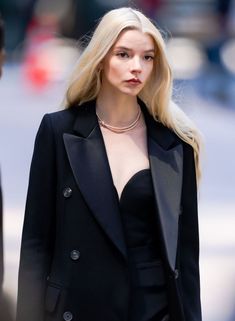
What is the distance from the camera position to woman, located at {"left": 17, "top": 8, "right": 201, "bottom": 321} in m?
3.56

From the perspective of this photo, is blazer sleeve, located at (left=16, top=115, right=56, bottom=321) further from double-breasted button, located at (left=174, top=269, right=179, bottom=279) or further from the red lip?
double-breasted button, located at (left=174, top=269, right=179, bottom=279)

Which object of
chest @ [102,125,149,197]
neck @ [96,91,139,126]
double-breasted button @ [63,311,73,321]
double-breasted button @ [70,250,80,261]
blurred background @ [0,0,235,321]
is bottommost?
double-breasted button @ [63,311,73,321]

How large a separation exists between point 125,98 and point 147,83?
0.36ft

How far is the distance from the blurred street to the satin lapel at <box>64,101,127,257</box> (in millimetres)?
221

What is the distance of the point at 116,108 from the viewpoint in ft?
12.2

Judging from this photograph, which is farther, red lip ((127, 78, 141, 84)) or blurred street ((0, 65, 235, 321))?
blurred street ((0, 65, 235, 321))

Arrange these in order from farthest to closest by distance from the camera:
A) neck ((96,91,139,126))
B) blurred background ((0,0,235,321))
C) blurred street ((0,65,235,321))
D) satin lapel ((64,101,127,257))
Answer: blurred background ((0,0,235,321)) < blurred street ((0,65,235,321)) < neck ((96,91,139,126)) < satin lapel ((64,101,127,257))

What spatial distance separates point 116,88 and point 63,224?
0.50 meters

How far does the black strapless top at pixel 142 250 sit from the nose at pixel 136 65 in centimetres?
34

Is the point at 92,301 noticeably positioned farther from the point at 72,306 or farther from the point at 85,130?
the point at 85,130

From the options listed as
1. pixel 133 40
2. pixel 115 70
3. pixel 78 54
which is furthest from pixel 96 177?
pixel 78 54

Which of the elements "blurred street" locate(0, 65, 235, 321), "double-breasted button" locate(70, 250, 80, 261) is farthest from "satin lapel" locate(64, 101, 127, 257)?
"blurred street" locate(0, 65, 235, 321)

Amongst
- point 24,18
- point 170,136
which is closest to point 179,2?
point 24,18

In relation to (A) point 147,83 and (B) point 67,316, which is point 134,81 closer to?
(A) point 147,83
